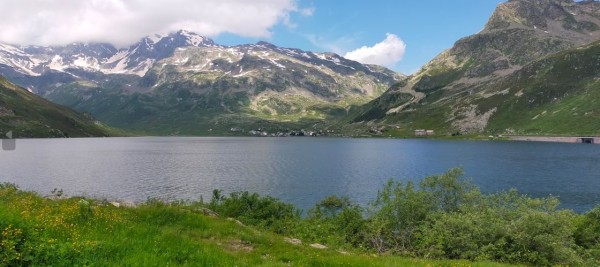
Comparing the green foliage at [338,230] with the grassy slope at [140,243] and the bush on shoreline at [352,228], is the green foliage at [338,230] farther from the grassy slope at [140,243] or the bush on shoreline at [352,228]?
the grassy slope at [140,243]

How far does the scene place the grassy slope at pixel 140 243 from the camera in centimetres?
1341

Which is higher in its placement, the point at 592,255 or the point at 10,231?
the point at 10,231

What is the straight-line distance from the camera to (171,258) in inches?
639

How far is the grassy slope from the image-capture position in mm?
13406

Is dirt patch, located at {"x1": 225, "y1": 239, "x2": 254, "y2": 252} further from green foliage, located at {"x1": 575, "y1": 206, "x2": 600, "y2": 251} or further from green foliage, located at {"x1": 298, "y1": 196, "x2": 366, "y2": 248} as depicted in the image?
green foliage, located at {"x1": 575, "y1": 206, "x2": 600, "y2": 251}

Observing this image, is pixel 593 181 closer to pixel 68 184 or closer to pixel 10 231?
pixel 10 231

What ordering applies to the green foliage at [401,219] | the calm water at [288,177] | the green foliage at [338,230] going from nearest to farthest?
the green foliage at [338,230], the green foliage at [401,219], the calm water at [288,177]

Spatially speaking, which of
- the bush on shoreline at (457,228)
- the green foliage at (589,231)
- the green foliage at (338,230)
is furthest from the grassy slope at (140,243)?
the green foliage at (589,231)

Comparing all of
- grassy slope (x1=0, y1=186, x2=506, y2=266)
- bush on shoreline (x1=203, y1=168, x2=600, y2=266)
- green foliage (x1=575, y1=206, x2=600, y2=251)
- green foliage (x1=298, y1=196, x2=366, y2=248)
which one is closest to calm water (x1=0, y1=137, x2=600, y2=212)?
green foliage (x1=298, y1=196, x2=366, y2=248)

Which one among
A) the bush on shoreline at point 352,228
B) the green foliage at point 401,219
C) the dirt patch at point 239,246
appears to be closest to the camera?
the bush on shoreline at point 352,228

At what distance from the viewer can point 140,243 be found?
1744 cm

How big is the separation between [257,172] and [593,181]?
4002 inches

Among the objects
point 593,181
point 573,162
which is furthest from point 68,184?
point 573,162

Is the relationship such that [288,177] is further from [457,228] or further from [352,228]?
[457,228]
